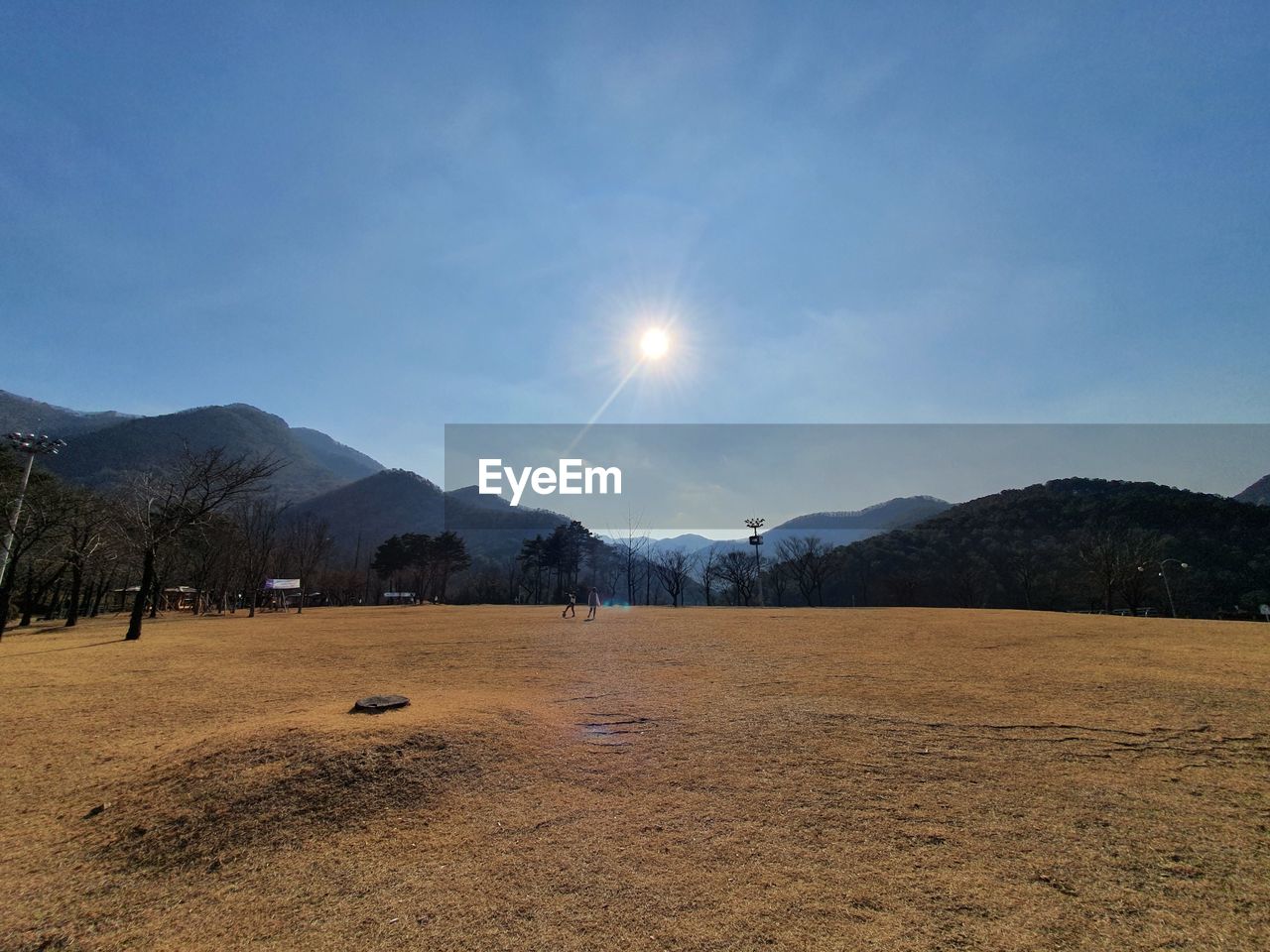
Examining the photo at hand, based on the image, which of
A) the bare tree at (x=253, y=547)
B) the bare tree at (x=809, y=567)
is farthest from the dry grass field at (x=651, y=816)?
the bare tree at (x=809, y=567)

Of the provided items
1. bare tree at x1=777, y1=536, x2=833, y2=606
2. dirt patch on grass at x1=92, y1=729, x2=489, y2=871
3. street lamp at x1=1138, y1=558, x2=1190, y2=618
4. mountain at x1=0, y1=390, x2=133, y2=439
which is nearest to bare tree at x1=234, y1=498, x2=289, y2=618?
dirt patch on grass at x1=92, y1=729, x2=489, y2=871

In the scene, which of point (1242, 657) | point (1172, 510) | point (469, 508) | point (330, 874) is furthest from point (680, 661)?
point (469, 508)

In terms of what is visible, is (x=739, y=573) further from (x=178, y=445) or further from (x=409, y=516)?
(x=178, y=445)

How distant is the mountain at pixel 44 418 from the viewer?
140875mm

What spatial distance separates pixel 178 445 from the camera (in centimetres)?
12562

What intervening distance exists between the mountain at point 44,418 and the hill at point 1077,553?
638ft

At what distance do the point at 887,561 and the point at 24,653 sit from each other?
281 ft

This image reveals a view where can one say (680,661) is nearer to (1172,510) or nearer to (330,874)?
(330,874)

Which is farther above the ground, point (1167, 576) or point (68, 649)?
point (1167, 576)

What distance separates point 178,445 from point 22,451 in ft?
415

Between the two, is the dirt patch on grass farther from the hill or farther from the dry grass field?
the hill

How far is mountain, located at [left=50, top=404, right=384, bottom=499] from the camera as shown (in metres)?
108

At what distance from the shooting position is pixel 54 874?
5113mm

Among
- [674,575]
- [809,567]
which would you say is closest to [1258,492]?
[809,567]
